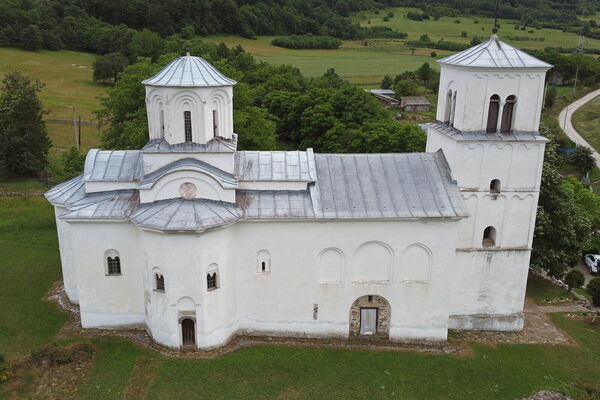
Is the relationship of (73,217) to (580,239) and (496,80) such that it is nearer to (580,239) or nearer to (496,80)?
(496,80)

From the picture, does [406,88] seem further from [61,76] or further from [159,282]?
[159,282]

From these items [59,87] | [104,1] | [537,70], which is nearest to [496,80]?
[537,70]

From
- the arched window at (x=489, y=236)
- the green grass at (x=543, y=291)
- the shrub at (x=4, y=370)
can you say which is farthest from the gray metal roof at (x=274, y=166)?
the green grass at (x=543, y=291)

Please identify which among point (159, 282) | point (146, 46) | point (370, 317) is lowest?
point (370, 317)

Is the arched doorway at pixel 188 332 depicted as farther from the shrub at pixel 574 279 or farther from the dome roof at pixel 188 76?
the shrub at pixel 574 279

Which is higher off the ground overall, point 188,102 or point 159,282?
point 188,102

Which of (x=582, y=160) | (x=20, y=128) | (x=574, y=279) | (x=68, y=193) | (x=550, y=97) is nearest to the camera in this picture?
(x=68, y=193)

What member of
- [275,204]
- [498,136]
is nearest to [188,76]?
[275,204]
